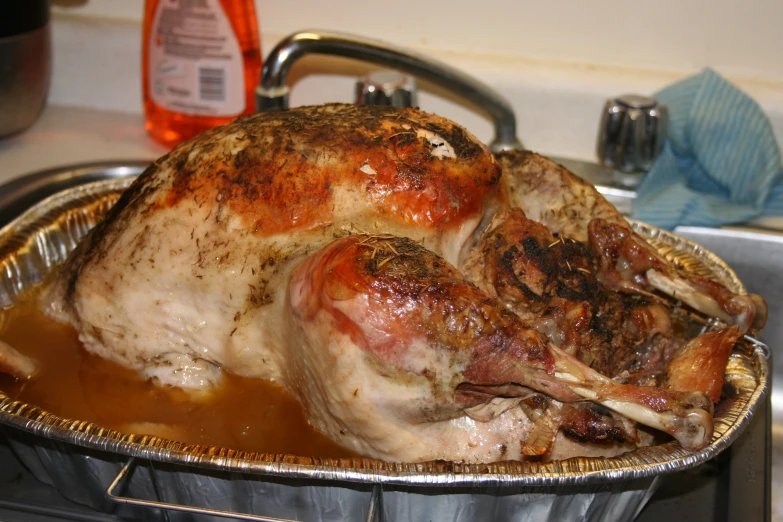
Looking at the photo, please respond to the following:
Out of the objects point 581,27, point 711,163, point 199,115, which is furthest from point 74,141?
point 711,163

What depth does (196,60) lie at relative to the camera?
2.30m

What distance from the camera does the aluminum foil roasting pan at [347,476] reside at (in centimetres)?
118

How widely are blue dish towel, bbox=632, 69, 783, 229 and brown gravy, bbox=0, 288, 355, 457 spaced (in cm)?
110

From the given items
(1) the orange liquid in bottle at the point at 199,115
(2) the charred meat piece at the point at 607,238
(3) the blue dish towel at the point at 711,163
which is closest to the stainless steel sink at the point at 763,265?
(3) the blue dish towel at the point at 711,163

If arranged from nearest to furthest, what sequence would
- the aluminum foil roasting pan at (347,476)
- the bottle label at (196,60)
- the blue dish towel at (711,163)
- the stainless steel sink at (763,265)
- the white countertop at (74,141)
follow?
the aluminum foil roasting pan at (347,476) → the stainless steel sink at (763,265) → the blue dish towel at (711,163) → the bottle label at (196,60) → the white countertop at (74,141)

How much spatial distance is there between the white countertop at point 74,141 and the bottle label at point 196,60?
247 millimetres

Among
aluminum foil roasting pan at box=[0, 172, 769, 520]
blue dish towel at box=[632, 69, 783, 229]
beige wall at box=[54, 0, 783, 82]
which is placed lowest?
aluminum foil roasting pan at box=[0, 172, 769, 520]

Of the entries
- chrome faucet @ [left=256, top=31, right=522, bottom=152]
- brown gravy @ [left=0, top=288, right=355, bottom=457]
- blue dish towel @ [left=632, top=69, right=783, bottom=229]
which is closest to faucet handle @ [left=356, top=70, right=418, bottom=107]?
chrome faucet @ [left=256, top=31, right=522, bottom=152]

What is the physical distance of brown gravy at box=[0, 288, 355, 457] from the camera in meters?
1.39

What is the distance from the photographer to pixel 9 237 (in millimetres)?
1811

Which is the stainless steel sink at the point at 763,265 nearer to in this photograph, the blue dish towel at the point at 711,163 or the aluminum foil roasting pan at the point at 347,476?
the blue dish towel at the point at 711,163

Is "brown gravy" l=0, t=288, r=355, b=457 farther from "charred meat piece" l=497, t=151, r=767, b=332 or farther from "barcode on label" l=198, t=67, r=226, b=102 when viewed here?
"barcode on label" l=198, t=67, r=226, b=102

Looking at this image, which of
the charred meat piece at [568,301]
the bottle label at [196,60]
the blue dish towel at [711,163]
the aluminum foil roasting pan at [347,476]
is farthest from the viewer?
the bottle label at [196,60]

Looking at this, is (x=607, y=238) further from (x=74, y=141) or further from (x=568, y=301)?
(x=74, y=141)
